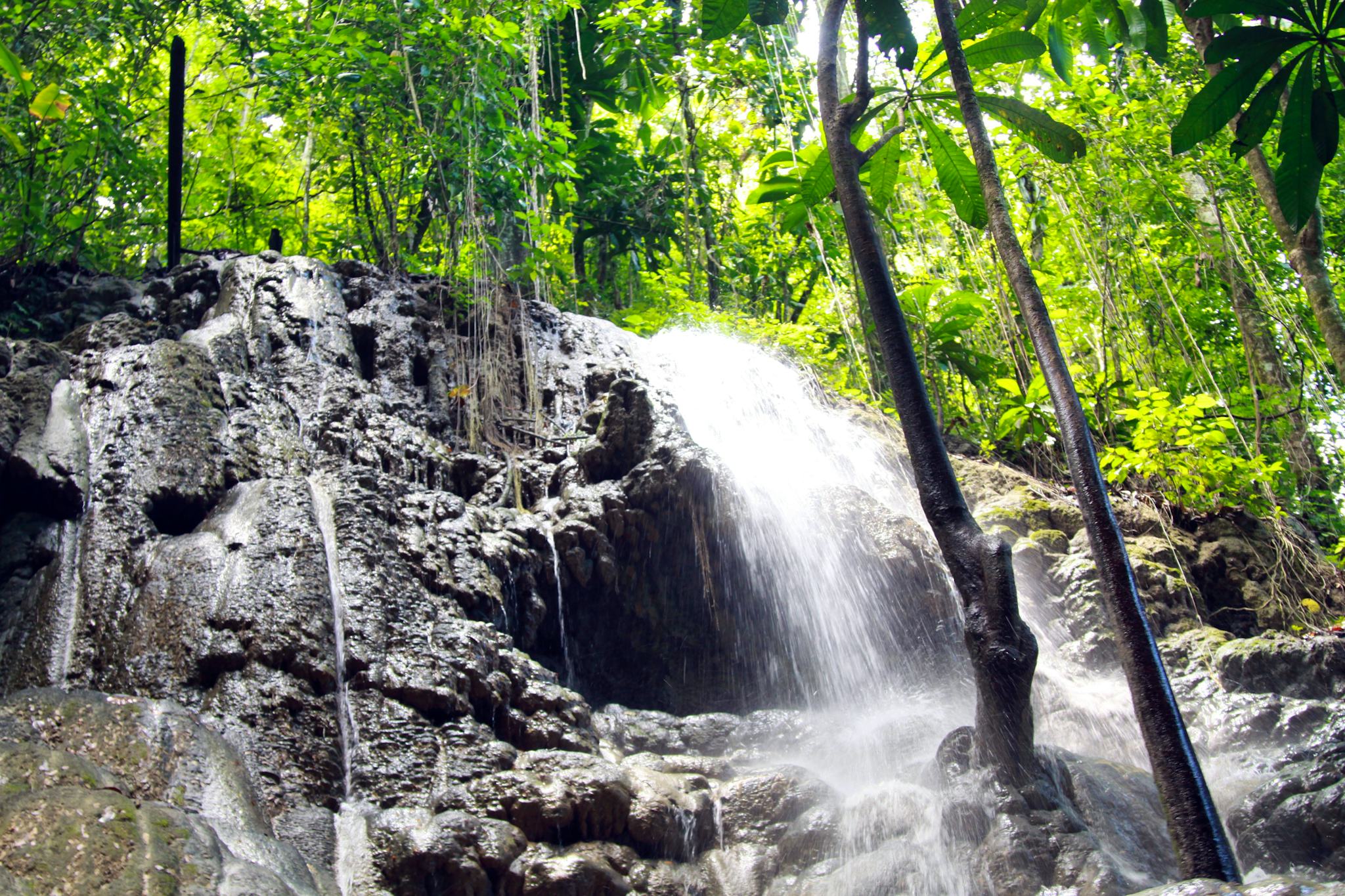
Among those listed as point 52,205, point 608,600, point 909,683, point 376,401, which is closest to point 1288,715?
point 909,683

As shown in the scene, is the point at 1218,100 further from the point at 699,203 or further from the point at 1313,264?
the point at 699,203

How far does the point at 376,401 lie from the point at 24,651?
9.84ft

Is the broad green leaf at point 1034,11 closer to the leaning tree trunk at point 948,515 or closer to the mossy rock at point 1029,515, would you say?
the leaning tree trunk at point 948,515

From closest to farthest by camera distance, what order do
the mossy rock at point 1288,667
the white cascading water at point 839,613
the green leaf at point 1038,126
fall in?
the green leaf at point 1038,126 < the white cascading water at point 839,613 < the mossy rock at point 1288,667

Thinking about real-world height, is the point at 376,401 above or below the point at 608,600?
above

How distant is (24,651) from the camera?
4.24 meters

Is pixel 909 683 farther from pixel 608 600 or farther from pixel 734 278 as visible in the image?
pixel 734 278

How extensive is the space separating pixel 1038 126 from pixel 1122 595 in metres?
2.13

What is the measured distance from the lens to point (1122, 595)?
3.14 metres

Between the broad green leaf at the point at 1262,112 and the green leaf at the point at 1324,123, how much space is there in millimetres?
119

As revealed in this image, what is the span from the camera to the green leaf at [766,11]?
14.1ft

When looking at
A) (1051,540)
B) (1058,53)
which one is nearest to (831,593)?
(1051,540)

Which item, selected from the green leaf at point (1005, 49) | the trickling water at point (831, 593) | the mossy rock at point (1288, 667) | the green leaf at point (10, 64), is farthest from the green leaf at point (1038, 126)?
the mossy rock at point (1288, 667)

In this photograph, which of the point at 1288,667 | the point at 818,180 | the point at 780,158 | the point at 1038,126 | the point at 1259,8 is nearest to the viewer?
the point at 1259,8
